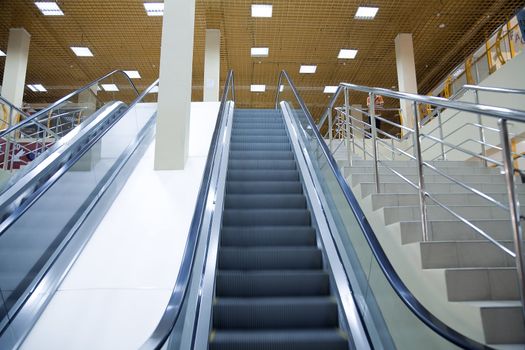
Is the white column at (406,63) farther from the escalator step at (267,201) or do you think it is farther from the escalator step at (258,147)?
the escalator step at (267,201)

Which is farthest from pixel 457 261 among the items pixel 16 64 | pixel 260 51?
pixel 16 64

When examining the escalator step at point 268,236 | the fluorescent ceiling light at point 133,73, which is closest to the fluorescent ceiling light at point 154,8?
the fluorescent ceiling light at point 133,73

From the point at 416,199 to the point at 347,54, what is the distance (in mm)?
10623

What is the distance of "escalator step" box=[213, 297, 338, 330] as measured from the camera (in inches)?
109

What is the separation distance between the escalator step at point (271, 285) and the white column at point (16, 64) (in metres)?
10.7

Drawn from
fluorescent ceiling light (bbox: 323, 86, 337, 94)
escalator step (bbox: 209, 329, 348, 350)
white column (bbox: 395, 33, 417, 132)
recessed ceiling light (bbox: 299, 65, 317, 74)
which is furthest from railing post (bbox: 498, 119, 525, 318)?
fluorescent ceiling light (bbox: 323, 86, 337, 94)

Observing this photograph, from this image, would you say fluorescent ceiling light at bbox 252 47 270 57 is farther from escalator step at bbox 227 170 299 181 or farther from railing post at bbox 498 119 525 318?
railing post at bbox 498 119 525 318

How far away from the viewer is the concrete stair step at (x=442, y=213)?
123 inches

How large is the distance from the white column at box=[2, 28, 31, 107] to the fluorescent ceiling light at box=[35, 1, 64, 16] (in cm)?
143

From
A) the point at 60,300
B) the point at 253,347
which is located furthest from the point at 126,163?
the point at 253,347

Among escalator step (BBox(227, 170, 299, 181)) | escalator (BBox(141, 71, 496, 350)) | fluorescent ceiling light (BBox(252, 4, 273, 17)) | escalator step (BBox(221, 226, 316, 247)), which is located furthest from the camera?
fluorescent ceiling light (BBox(252, 4, 273, 17))

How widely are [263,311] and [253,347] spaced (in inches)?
12.8

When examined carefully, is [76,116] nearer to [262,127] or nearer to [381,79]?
[262,127]

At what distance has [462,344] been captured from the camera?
149 centimetres
